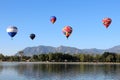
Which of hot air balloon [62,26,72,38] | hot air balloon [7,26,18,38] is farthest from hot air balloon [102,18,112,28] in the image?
hot air balloon [7,26,18,38]

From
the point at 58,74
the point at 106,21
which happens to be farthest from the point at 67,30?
the point at 58,74

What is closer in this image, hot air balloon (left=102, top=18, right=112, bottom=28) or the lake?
the lake

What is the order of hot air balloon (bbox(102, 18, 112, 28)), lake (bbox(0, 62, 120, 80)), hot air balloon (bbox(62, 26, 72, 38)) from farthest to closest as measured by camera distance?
hot air balloon (bbox(62, 26, 72, 38)), hot air balloon (bbox(102, 18, 112, 28)), lake (bbox(0, 62, 120, 80))

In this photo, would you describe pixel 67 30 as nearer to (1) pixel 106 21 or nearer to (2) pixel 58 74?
(1) pixel 106 21

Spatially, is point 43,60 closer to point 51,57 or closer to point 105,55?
point 51,57

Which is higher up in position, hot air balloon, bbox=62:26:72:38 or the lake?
hot air balloon, bbox=62:26:72:38

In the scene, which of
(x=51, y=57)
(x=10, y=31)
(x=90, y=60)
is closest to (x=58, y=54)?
(x=51, y=57)

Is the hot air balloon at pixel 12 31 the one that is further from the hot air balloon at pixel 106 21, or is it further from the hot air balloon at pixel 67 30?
the hot air balloon at pixel 106 21

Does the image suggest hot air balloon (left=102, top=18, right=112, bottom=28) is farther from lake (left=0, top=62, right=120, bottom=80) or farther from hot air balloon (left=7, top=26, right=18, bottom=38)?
hot air balloon (left=7, top=26, right=18, bottom=38)

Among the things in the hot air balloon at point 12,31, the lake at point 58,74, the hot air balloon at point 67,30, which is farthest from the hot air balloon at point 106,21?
the hot air balloon at point 12,31

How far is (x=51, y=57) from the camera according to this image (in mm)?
191625

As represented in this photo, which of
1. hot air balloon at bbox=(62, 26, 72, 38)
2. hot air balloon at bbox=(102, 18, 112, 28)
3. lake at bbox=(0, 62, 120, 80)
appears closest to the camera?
lake at bbox=(0, 62, 120, 80)

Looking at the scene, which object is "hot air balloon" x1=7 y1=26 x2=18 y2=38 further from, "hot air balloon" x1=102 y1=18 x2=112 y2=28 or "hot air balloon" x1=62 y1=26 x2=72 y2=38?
"hot air balloon" x1=102 y1=18 x2=112 y2=28

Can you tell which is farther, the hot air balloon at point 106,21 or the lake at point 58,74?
the hot air balloon at point 106,21
